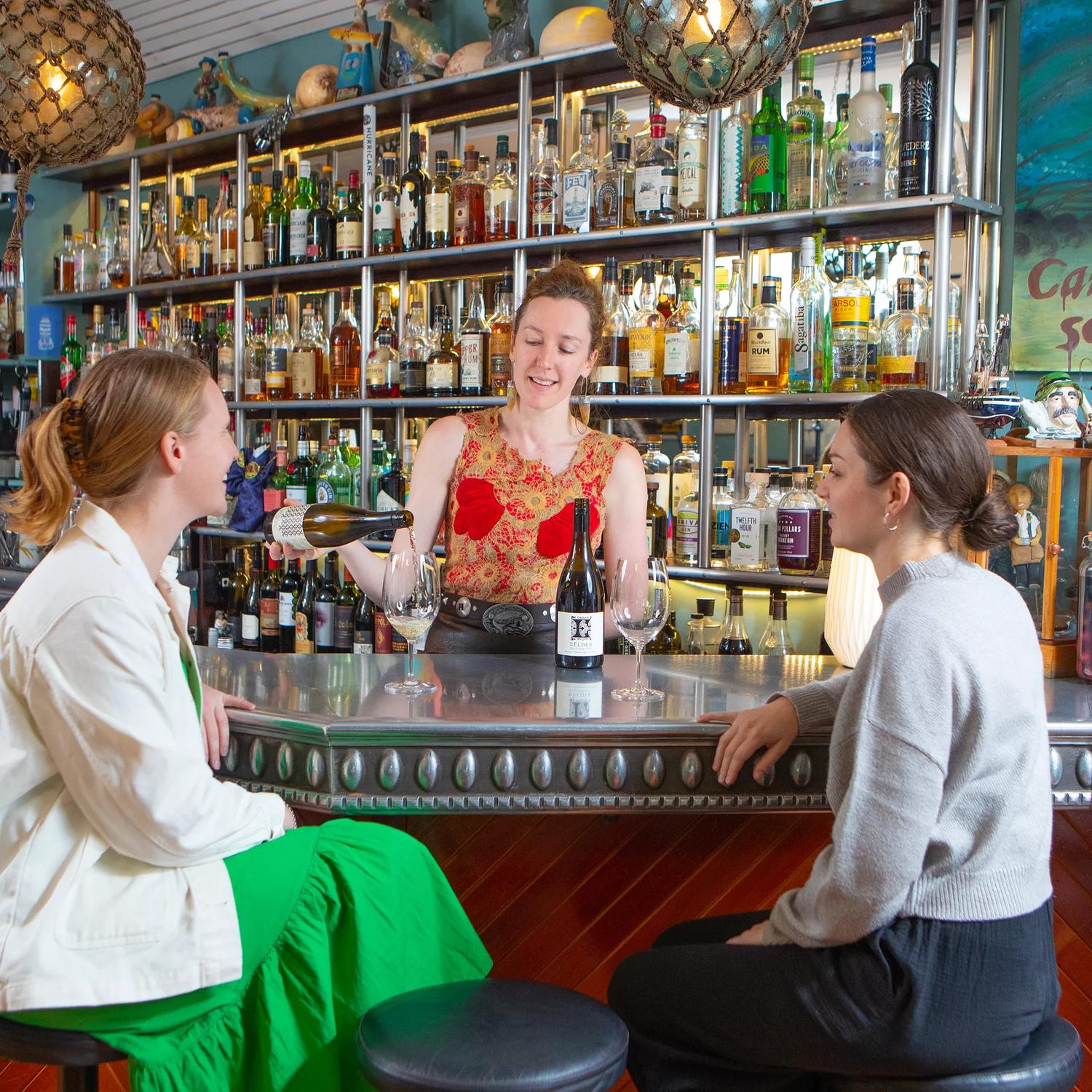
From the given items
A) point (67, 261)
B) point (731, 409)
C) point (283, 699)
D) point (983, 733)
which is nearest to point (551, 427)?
point (731, 409)

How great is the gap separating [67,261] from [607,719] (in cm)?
393

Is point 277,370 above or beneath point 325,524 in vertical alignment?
above

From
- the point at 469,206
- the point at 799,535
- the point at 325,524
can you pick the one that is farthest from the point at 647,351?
the point at 325,524

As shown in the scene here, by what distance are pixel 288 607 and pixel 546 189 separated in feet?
5.01

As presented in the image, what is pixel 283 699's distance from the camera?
5.71ft

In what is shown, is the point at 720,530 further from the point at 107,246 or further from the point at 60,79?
the point at 107,246

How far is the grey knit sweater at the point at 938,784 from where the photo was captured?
1.22 m

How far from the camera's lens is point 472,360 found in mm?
3412

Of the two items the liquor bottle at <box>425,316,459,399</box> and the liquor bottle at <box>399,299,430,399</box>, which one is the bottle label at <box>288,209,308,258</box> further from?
the liquor bottle at <box>425,316,459,399</box>

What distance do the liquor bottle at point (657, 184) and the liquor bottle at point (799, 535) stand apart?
0.77m

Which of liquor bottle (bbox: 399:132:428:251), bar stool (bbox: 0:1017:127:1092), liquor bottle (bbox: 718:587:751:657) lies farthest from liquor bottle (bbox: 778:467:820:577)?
bar stool (bbox: 0:1017:127:1092)

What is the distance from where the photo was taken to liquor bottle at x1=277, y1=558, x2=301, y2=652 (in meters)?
3.81

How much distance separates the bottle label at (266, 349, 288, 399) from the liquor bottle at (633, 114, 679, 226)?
4.61 feet

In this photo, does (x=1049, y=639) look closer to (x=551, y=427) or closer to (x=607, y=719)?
(x=607, y=719)
